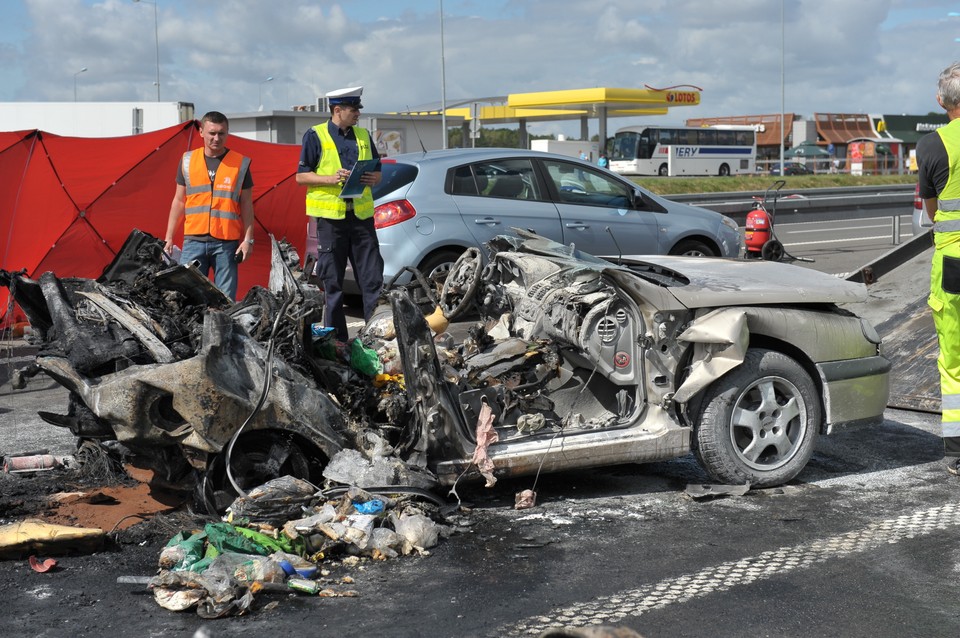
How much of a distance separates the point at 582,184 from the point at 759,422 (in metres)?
5.77

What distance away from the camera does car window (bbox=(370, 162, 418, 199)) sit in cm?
1003

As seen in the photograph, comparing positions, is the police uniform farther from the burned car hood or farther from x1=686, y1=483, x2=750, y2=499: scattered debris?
x1=686, y1=483, x2=750, y2=499: scattered debris

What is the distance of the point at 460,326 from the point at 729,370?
185 cm

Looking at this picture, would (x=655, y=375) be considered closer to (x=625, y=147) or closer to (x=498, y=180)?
(x=498, y=180)

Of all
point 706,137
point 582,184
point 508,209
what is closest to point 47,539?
point 508,209

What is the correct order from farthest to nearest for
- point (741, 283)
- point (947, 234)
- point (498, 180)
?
point (498, 180) → point (947, 234) → point (741, 283)

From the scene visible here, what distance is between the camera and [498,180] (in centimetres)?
1047

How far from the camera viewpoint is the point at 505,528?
4.85 m

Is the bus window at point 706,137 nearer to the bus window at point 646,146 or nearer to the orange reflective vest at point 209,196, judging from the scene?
the bus window at point 646,146

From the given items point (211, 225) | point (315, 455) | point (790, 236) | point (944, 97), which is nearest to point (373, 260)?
point (211, 225)

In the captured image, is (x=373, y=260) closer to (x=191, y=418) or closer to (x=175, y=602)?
(x=191, y=418)

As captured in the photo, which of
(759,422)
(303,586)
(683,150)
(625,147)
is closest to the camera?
(303,586)

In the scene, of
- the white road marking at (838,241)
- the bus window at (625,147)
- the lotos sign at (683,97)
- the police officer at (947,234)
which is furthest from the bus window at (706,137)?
the police officer at (947,234)

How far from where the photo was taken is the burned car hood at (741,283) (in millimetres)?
5355
